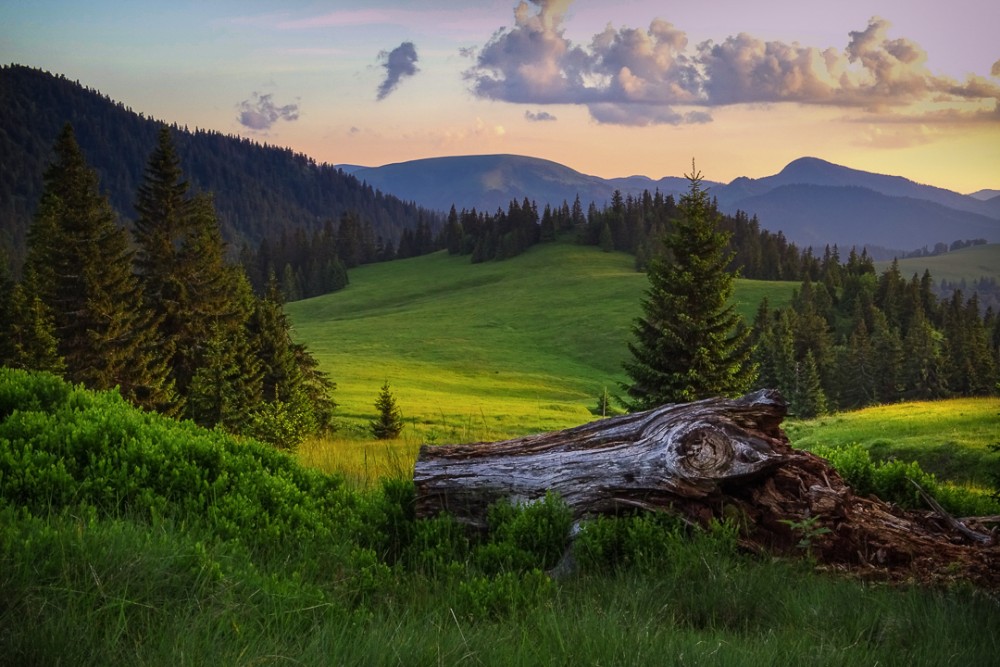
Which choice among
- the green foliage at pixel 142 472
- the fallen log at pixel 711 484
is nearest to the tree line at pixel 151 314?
the green foliage at pixel 142 472

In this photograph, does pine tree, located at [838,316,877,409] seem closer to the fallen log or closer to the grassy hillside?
the grassy hillside

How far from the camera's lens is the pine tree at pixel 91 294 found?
32.4 m

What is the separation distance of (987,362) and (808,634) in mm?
89825

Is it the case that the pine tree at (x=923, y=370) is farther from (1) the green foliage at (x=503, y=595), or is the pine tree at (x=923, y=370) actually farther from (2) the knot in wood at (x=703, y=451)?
(1) the green foliage at (x=503, y=595)

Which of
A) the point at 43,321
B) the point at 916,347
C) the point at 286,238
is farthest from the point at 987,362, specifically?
the point at 286,238

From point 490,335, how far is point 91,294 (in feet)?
209

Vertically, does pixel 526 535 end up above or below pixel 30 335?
above

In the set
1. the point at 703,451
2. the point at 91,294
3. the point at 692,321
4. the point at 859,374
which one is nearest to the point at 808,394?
the point at 859,374

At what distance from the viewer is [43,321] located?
29891mm

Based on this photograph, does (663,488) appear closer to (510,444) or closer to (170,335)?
(510,444)

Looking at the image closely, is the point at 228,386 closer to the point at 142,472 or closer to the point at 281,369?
the point at 281,369

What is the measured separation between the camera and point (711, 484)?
6.45 meters

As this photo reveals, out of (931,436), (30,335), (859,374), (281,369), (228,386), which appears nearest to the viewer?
(931,436)

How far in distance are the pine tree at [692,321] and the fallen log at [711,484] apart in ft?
53.9
